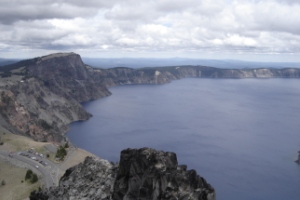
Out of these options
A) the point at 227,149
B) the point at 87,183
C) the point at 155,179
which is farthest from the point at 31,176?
the point at 227,149

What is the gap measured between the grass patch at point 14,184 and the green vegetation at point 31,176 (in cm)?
73

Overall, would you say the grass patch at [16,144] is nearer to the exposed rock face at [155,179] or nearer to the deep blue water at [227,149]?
the deep blue water at [227,149]

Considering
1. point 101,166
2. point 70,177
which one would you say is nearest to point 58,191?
point 70,177

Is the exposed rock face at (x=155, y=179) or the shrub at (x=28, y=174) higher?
the exposed rock face at (x=155, y=179)

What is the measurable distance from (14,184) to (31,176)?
326cm

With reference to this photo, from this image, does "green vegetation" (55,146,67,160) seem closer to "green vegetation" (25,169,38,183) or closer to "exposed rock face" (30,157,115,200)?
"green vegetation" (25,169,38,183)

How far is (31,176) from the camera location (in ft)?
219

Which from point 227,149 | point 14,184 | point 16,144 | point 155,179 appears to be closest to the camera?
point 155,179

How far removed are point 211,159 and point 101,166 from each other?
4268 inches

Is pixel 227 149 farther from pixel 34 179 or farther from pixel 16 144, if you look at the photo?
pixel 34 179

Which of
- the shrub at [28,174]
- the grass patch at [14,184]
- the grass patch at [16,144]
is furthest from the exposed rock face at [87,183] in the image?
the grass patch at [16,144]

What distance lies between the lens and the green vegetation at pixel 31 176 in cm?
6500

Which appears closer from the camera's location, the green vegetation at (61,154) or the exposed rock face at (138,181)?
the exposed rock face at (138,181)

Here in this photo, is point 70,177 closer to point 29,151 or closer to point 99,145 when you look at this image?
point 29,151
